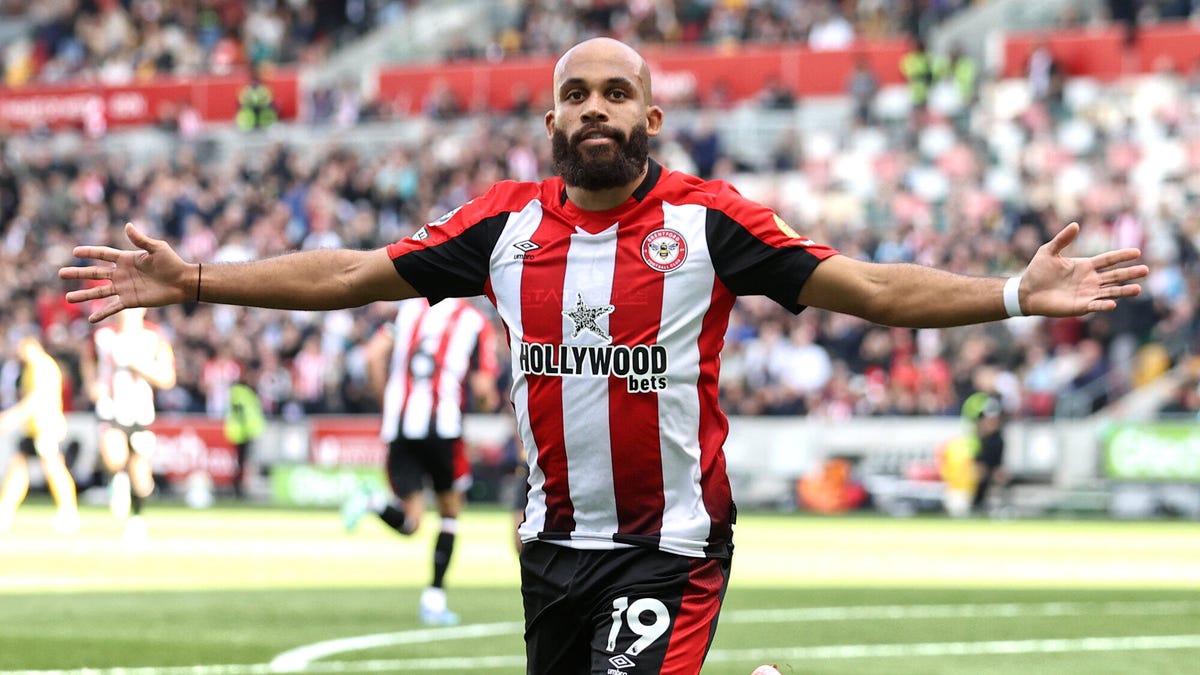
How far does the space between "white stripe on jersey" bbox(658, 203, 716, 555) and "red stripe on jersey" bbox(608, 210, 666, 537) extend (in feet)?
0.09

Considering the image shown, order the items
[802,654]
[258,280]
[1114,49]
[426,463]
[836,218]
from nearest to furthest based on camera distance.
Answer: [258,280]
[802,654]
[426,463]
[836,218]
[1114,49]

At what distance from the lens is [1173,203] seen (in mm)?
29531

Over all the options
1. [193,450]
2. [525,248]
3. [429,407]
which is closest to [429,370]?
[429,407]

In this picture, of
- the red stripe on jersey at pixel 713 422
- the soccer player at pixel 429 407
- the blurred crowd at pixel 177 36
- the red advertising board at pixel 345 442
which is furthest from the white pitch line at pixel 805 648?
the blurred crowd at pixel 177 36

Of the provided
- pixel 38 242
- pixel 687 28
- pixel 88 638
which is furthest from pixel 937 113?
pixel 88 638

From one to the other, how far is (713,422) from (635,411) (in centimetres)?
27

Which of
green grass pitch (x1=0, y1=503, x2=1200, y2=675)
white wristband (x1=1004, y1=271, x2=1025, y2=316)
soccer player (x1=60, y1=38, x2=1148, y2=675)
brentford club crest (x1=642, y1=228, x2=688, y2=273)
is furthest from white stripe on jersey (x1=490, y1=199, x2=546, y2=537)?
green grass pitch (x1=0, y1=503, x2=1200, y2=675)

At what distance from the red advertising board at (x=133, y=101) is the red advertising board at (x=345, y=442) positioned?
12.3 meters

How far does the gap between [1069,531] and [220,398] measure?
1483 centimetres

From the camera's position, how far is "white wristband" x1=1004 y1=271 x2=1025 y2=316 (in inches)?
219

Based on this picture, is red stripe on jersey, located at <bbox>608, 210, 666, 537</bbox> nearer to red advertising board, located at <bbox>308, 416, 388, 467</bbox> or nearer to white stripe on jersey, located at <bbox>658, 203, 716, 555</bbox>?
white stripe on jersey, located at <bbox>658, 203, 716, 555</bbox>

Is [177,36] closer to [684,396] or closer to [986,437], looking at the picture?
[986,437]

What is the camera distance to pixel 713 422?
19.5 ft

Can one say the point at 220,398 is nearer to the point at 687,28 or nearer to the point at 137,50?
the point at 687,28
